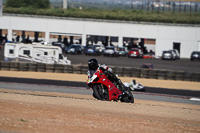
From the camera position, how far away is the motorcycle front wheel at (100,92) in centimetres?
1321

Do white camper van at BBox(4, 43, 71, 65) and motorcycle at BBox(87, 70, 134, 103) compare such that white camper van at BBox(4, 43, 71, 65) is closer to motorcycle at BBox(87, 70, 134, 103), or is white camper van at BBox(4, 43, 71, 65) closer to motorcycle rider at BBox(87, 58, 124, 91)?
motorcycle rider at BBox(87, 58, 124, 91)

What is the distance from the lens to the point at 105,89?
43.6 feet

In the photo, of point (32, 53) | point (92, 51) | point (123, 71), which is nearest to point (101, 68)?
point (123, 71)

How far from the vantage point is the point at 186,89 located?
26.9m

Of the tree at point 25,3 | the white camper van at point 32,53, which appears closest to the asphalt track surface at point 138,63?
the white camper van at point 32,53

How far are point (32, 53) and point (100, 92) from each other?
22.5 m

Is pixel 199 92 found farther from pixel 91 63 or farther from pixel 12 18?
pixel 12 18

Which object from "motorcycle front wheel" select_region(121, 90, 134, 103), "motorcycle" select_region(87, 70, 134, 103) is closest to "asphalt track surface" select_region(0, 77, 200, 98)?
"motorcycle front wheel" select_region(121, 90, 134, 103)

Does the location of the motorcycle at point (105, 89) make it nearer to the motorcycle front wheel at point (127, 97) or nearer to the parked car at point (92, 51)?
the motorcycle front wheel at point (127, 97)

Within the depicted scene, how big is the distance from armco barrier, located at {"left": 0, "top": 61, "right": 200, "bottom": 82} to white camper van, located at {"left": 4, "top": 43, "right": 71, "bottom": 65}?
3175 mm

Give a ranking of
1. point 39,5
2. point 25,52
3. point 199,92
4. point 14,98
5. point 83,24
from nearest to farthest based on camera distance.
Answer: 1. point 14,98
2. point 199,92
3. point 25,52
4. point 83,24
5. point 39,5

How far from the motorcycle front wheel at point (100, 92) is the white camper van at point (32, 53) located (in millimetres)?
22072

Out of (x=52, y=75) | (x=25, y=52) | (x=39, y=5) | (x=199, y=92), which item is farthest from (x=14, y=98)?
(x=39, y=5)

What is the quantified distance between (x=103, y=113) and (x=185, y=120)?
252cm
